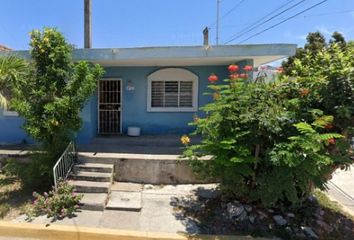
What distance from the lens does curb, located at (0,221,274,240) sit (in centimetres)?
510

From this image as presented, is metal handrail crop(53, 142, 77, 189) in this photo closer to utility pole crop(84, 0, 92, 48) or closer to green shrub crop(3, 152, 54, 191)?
green shrub crop(3, 152, 54, 191)

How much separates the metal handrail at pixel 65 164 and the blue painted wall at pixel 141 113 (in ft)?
9.03

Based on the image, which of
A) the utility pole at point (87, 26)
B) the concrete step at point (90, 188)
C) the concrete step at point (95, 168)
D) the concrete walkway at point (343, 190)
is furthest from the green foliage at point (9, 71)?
the concrete walkway at point (343, 190)

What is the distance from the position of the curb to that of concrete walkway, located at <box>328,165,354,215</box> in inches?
132

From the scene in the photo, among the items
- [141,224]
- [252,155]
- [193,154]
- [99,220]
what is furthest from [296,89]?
[99,220]

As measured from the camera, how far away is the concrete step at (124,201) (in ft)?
19.9

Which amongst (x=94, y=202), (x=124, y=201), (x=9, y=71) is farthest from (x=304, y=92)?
(x=9, y=71)

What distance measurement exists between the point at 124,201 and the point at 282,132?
342cm

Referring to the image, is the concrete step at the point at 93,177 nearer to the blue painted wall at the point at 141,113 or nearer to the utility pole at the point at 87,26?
the blue painted wall at the point at 141,113

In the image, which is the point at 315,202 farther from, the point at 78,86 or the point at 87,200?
the point at 78,86

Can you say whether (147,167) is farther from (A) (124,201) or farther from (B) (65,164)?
(B) (65,164)

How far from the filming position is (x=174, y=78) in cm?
1042

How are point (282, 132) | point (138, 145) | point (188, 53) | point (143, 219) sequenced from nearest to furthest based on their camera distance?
point (282, 132), point (143, 219), point (188, 53), point (138, 145)

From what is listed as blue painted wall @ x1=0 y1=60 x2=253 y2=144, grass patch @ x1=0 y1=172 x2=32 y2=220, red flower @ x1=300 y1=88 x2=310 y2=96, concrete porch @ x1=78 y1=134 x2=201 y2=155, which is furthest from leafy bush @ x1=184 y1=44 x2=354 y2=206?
blue painted wall @ x1=0 y1=60 x2=253 y2=144
